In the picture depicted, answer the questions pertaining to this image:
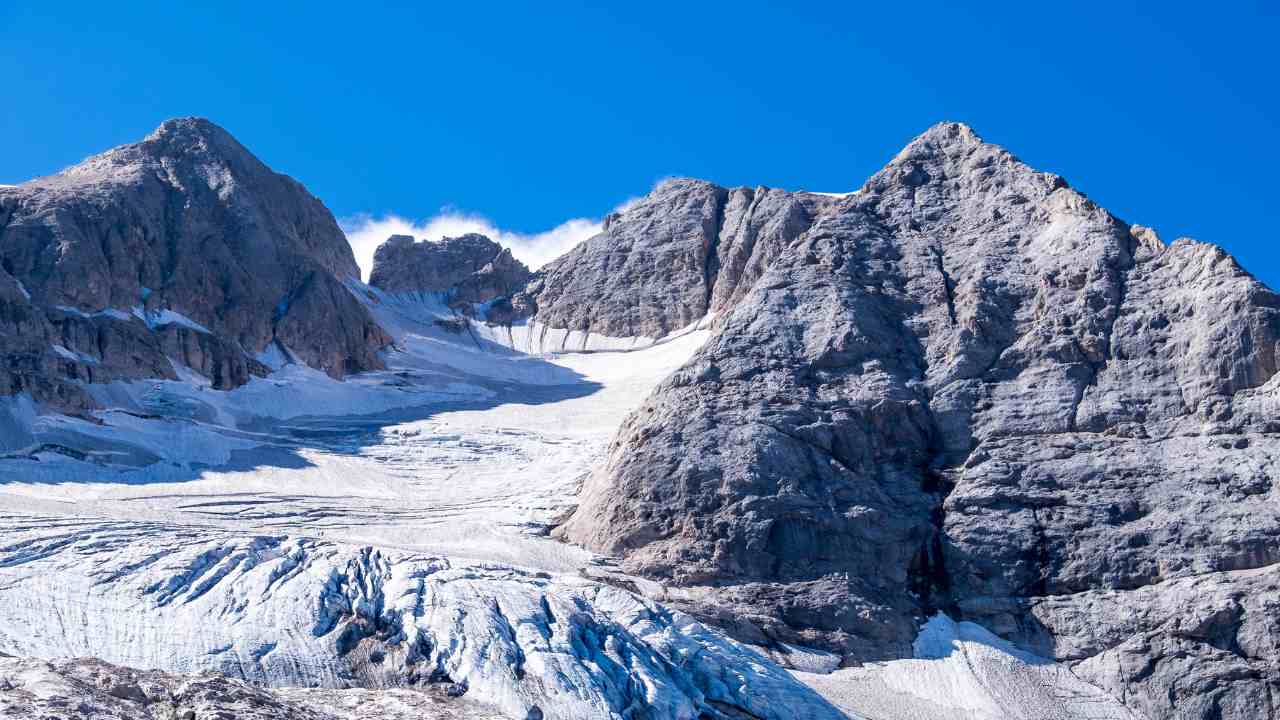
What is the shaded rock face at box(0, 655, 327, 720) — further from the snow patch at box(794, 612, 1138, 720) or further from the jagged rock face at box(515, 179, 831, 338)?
the jagged rock face at box(515, 179, 831, 338)

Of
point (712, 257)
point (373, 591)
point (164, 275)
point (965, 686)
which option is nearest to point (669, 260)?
point (712, 257)

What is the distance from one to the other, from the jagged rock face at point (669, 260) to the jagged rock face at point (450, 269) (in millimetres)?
3837

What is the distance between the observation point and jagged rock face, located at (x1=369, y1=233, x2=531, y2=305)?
14112 cm

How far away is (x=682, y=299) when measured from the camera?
124 m

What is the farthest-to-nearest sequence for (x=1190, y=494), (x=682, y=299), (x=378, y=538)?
(x=682, y=299) < (x=378, y=538) < (x=1190, y=494)


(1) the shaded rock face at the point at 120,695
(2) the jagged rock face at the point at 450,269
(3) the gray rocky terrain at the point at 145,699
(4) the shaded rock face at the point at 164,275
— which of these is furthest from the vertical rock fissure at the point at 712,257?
(1) the shaded rock face at the point at 120,695

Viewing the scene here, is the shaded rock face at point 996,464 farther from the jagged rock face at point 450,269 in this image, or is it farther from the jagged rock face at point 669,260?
the jagged rock face at point 450,269

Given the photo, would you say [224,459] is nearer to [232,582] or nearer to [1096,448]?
[232,582]

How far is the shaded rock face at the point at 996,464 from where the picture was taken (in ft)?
194

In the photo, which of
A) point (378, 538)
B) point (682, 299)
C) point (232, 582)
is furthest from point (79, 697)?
point (682, 299)

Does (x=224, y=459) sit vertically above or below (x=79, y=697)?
above

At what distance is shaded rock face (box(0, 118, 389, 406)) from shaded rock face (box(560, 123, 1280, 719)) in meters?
36.7

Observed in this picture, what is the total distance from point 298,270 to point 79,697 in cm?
7912

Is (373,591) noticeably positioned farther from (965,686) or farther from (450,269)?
(450,269)
